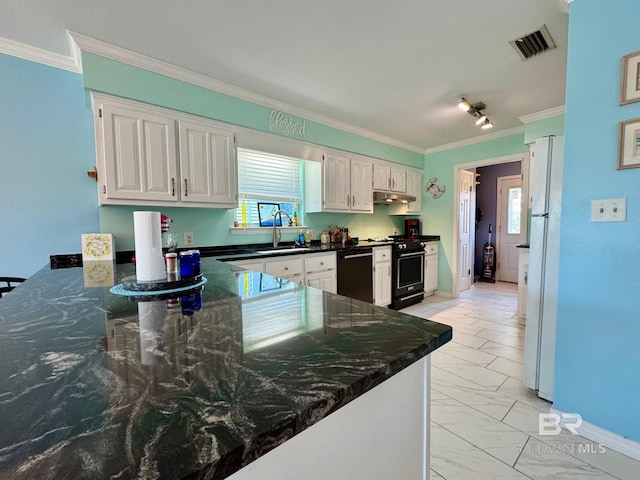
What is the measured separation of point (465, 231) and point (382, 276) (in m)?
2.27

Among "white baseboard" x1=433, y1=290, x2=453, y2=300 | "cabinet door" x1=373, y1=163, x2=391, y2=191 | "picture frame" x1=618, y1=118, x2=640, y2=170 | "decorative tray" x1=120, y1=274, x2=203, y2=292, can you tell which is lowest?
"white baseboard" x1=433, y1=290, x2=453, y2=300

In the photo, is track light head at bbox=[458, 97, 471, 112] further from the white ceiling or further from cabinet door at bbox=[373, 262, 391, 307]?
cabinet door at bbox=[373, 262, 391, 307]

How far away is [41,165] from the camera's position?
2291 mm

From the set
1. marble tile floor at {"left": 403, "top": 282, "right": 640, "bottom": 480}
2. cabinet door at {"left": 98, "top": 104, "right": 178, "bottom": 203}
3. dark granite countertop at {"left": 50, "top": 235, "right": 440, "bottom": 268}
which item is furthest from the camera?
dark granite countertop at {"left": 50, "top": 235, "right": 440, "bottom": 268}

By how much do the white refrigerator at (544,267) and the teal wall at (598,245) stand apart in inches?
9.8

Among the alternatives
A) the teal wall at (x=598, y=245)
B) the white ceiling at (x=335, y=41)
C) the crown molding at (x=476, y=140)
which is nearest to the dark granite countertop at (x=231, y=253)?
the white ceiling at (x=335, y=41)

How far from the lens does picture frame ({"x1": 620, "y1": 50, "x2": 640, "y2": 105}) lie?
1.42 m

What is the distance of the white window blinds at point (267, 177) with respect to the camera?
321 centimetres

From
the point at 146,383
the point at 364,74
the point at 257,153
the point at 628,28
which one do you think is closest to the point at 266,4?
the point at 364,74

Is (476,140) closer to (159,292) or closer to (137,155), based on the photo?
(137,155)

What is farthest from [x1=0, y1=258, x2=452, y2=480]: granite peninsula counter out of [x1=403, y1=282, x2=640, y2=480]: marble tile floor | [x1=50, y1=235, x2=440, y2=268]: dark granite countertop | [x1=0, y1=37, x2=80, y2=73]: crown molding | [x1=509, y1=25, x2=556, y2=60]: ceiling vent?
[x1=509, y1=25, x2=556, y2=60]: ceiling vent

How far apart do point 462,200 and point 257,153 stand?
363 centimetres

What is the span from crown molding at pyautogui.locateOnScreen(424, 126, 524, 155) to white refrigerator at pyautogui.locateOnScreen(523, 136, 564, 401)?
8.43ft

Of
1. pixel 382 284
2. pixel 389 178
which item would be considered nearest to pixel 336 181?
pixel 389 178
